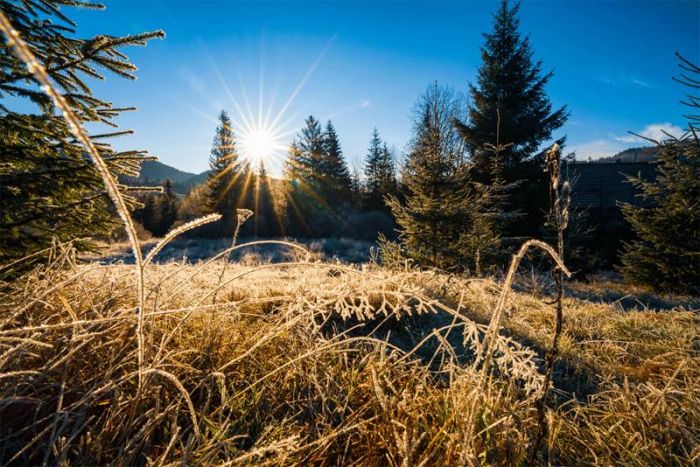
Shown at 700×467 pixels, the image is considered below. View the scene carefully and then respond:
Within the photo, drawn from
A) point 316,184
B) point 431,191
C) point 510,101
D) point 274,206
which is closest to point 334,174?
point 316,184

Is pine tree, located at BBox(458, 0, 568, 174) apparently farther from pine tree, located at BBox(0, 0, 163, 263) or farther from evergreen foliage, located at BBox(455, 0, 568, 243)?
pine tree, located at BBox(0, 0, 163, 263)

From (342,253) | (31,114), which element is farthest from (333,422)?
(342,253)

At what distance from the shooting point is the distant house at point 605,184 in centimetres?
2242

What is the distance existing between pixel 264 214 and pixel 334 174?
1588 centimetres

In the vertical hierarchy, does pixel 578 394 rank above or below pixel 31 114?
below

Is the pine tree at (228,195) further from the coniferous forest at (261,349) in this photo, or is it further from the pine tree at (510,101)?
the coniferous forest at (261,349)

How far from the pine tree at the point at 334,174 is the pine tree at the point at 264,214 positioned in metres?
7.27

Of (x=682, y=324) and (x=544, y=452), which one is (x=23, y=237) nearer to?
(x=544, y=452)

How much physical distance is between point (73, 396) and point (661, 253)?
→ 12486mm

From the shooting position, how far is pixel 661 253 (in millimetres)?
9133

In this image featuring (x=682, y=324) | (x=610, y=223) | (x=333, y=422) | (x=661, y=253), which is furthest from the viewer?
(x=610, y=223)

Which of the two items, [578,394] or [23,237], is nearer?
[578,394]

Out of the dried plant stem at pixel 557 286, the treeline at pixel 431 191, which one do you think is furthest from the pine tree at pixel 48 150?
the dried plant stem at pixel 557 286

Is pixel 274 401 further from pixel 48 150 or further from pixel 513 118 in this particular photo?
pixel 513 118
